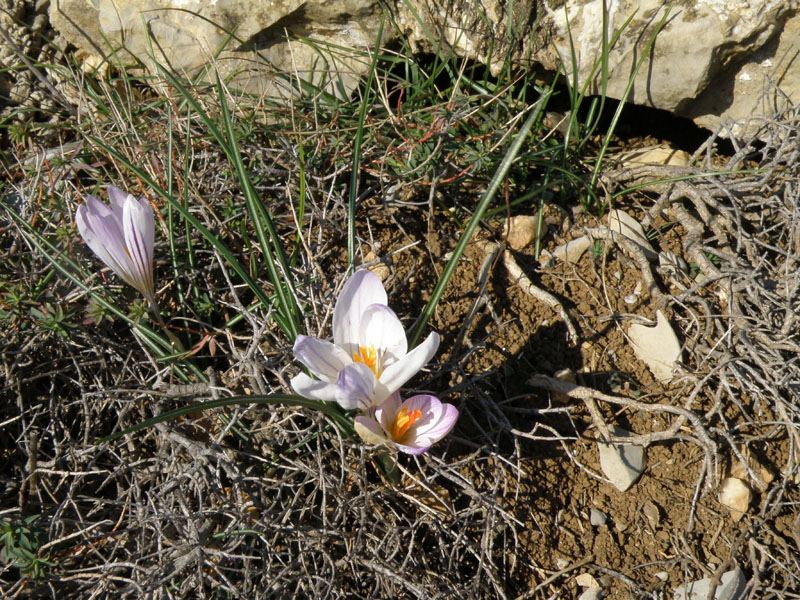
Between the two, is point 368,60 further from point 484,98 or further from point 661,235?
point 661,235

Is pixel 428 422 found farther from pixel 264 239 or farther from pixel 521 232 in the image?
pixel 521 232

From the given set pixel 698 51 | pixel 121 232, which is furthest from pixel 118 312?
pixel 698 51

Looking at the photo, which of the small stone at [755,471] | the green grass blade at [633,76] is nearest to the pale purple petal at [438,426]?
the small stone at [755,471]

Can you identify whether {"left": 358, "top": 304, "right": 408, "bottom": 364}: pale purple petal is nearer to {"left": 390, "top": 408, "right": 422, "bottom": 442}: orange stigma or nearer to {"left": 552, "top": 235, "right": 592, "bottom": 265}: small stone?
{"left": 390, "top": 408, "right": 422, "bottom": 442}: orange stigma

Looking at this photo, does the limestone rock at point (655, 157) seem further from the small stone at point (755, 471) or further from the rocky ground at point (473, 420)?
the small stone at point (755, 471)

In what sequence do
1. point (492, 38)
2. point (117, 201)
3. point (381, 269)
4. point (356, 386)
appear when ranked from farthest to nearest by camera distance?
point (492, 38)
point (381, 269)
point (117, 201)
point (356, 386)

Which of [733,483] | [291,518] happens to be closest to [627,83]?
[733,483]
